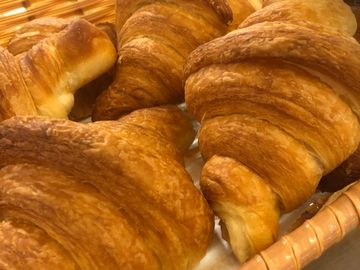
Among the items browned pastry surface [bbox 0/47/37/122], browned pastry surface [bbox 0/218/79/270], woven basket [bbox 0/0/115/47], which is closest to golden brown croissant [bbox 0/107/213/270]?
browned pastry surface [bbox 0/218/79/270]

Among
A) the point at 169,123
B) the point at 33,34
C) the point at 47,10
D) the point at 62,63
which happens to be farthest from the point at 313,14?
the point at 47,10

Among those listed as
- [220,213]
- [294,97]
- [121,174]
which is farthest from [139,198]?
[294,97]

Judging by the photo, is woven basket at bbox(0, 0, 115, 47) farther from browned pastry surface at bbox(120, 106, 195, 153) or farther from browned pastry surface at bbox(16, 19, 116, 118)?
browned pastry surface at bbox(120, 106, 195, 153)

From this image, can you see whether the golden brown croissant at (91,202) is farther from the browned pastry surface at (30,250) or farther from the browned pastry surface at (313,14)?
the browned pastry surface at (313,14)

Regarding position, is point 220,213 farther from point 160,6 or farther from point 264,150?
point 160,6

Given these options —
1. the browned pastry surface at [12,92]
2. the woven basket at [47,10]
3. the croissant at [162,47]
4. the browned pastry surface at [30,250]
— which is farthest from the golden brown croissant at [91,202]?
the woven basket at [47,10]

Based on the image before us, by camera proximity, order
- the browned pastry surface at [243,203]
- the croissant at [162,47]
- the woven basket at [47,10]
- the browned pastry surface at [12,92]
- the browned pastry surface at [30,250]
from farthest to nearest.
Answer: the woven basket at [47,10] < the croissant at [162,47] < the browned pastry surface at [12,92] < the browned pastry surface at [243,203] < the browned pastry surface at [30,250]
